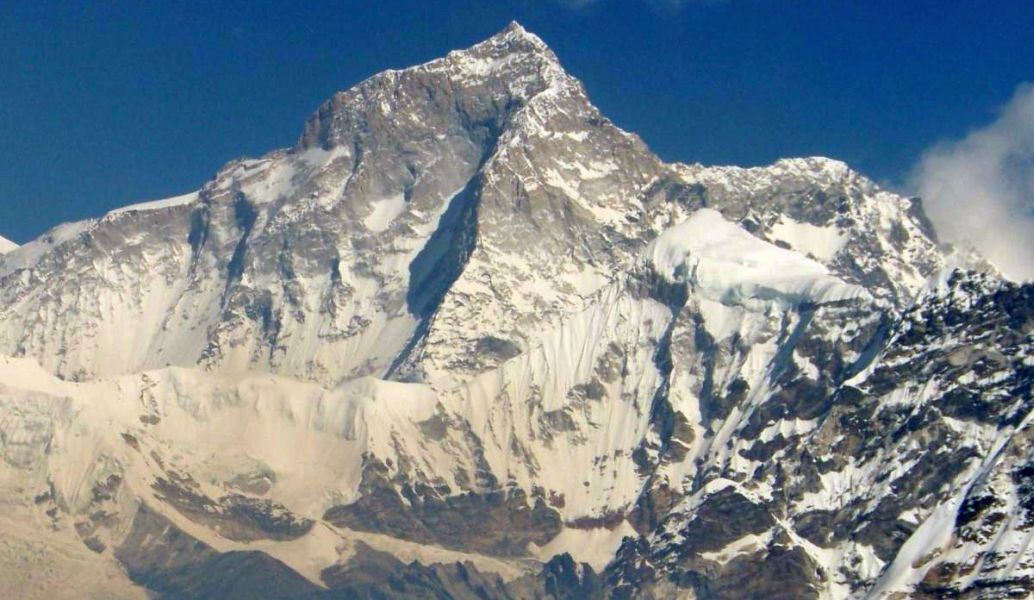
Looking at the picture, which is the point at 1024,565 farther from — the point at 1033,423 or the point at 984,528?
the point at 1033,423

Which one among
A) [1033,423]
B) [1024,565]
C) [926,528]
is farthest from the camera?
[1033,423]

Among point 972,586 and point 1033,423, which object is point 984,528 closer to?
point 972,586

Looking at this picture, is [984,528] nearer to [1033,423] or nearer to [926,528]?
[926,528]

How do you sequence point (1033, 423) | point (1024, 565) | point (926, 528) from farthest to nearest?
point (1033, 423), point (926, 528), point (1024, 565)

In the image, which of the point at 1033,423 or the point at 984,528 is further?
the point at 1033,423

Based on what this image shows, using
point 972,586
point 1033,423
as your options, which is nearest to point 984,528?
point 972,586

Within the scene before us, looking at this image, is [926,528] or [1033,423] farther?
[1033,423]

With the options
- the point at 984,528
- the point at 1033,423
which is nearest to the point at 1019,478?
the point at 984,528

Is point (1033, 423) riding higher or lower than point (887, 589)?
higher
